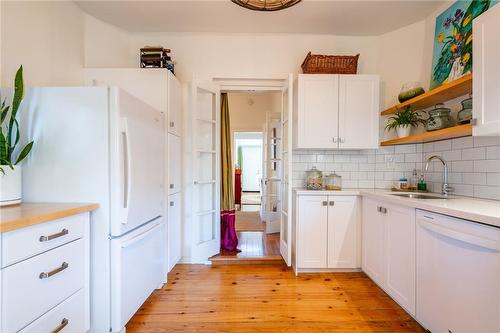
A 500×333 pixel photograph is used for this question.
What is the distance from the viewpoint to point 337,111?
2707 mm

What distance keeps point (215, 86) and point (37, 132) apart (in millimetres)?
1874

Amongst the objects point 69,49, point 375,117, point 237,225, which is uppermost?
point 69,49

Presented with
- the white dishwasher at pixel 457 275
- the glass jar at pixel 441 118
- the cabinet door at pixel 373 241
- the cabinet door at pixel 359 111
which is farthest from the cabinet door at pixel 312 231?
the glass jar at pixel 441 118

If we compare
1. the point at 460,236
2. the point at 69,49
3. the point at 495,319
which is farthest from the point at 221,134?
the point at 495,319

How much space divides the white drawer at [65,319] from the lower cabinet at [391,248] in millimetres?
2192

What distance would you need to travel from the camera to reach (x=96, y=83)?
8.27ft

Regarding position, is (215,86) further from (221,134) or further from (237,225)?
(237,225)

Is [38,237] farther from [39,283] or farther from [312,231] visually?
[312,231]

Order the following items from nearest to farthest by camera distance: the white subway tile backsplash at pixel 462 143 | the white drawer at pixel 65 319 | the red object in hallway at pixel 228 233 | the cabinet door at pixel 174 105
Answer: the white drawer at pixel 65 319
the white subway tile backsplash at pixel 462 143
the cabinet door at pixel 174 105
the red object in hallway at pixel 228 233

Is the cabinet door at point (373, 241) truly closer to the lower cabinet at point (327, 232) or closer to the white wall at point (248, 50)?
the lower cabinet at point (327, 232)

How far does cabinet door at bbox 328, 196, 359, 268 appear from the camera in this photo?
2.59 meters

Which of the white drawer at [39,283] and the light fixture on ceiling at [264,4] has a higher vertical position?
the light fixture on ceiling at [264,4]

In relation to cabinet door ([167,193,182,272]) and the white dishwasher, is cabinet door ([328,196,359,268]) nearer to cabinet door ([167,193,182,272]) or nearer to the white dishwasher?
the white dishwasher

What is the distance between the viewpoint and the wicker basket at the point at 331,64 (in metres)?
2.68
